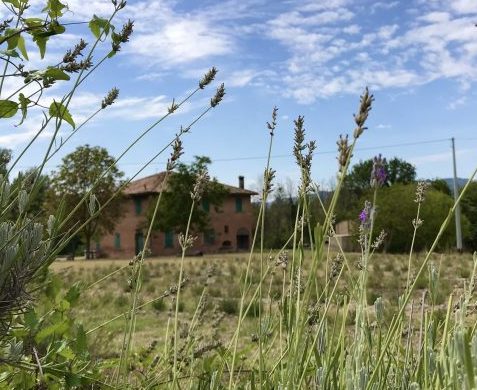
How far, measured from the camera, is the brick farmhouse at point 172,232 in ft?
144

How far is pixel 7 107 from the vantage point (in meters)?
1.61

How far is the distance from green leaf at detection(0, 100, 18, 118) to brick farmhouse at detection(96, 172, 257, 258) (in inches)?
1629

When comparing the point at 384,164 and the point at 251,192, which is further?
the point at 251,192

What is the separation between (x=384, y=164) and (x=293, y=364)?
1.34 ft

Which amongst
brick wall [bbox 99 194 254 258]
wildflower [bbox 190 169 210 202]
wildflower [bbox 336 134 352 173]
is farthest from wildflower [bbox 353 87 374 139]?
brick wall [bbox 99 194 254 258]

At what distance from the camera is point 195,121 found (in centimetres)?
176

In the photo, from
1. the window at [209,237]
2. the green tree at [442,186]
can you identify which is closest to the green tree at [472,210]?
the green tree at [442,186]

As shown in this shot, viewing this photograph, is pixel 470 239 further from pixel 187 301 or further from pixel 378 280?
pixel 187 301

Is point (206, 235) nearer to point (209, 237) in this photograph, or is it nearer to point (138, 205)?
point (209, 237)

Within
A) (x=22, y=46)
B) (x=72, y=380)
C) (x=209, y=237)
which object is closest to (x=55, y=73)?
(x=22, y=46)

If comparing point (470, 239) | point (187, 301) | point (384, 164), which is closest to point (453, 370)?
point (384, 164)

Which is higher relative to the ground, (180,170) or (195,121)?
(180,170)

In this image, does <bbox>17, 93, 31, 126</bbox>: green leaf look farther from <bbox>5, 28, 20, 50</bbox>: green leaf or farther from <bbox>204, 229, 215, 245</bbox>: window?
<bbox>204, 229, 215, 245</bbox>: window

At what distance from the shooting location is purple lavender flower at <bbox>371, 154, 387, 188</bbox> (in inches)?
45.3
